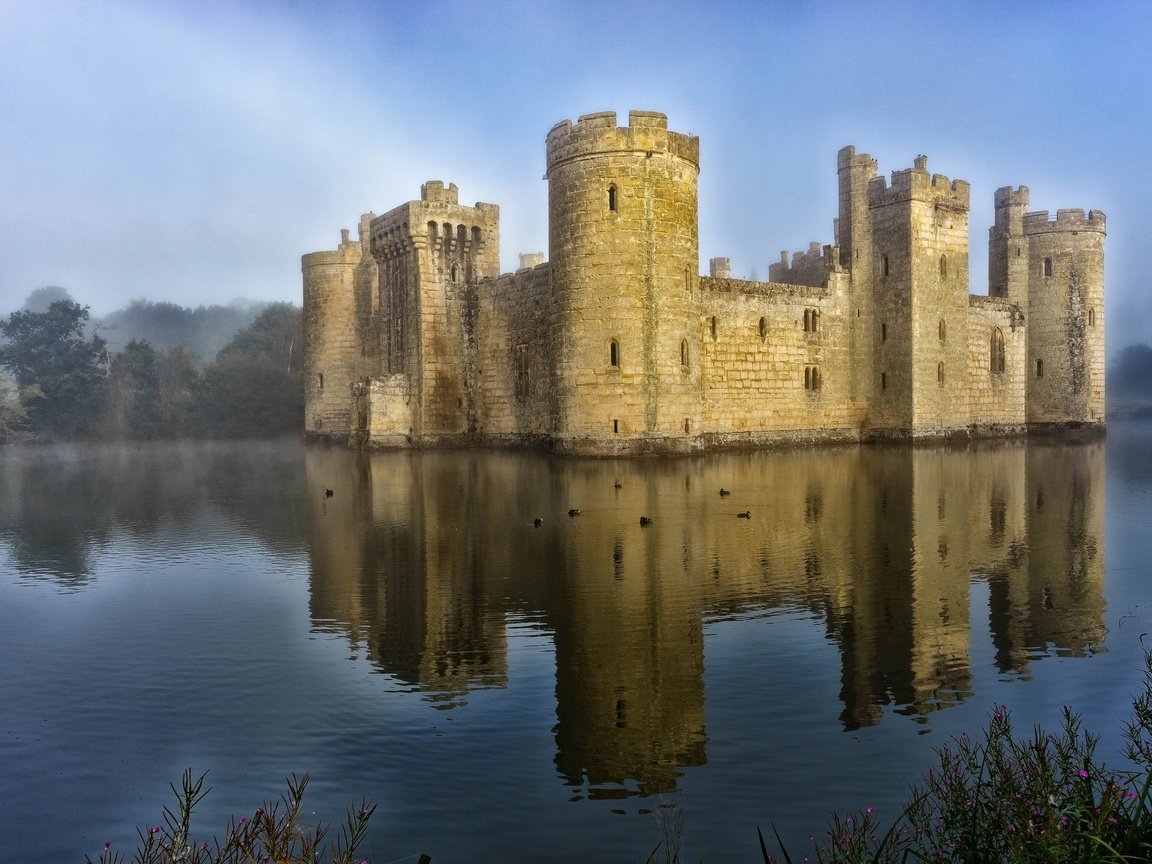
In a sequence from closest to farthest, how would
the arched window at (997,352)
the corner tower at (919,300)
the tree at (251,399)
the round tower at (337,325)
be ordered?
1. the corner tower at (919,300)
2. the arched window at (997,352)
3. the round tower at (337,325)
4. the tree at (251,399)

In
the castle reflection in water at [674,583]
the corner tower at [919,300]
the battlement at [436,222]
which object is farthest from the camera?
the corner tower at [919,300]

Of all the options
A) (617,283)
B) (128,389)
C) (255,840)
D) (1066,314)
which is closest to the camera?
(255,840)

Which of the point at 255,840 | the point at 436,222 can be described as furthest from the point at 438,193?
the point at 255,840

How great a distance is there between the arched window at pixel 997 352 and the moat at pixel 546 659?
2265 centimetres

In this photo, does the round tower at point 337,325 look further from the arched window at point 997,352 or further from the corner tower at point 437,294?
the arched window at point 997,352

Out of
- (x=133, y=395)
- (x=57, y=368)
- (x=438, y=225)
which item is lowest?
(x=133, y=395)

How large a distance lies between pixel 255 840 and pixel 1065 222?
41.6 m

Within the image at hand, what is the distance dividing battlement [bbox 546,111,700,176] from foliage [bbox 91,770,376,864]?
22604mm

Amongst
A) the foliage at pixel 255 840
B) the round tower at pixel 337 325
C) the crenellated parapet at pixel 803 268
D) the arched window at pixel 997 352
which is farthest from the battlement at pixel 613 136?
the foliage at pixel 255 840

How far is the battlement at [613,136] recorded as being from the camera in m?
25.2

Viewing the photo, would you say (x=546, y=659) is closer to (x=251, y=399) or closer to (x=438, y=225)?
(x=438, y=225)

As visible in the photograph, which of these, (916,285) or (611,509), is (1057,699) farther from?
(916,285)

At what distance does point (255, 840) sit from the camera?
431cm

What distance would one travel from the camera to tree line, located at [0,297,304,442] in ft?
158
